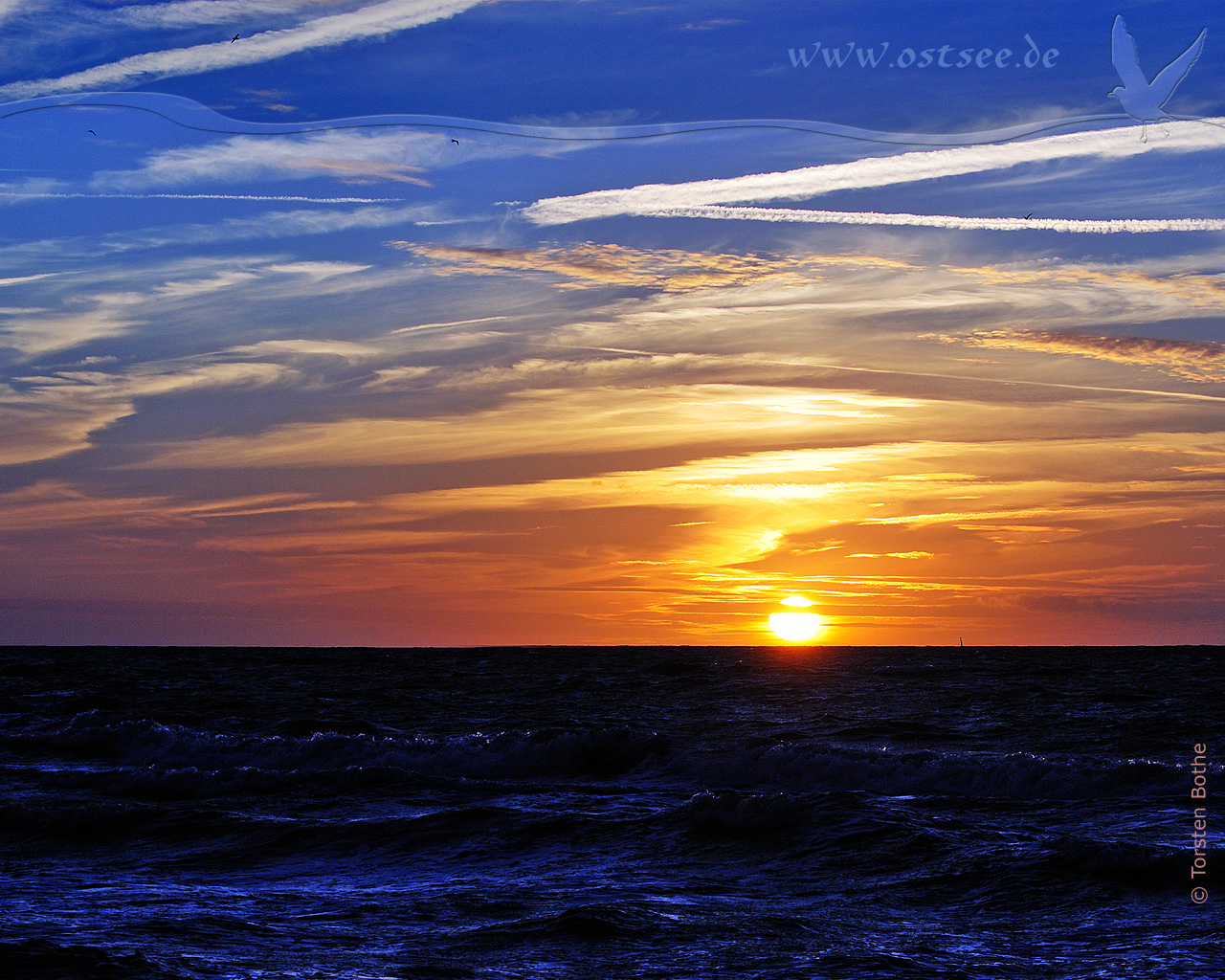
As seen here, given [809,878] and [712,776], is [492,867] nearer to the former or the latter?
[809,878]

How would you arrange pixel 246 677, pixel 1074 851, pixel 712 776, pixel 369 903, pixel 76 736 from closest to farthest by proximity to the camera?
pixel 369 903
pixel 1074 851
pixel 712 776
pixel 76 736
pixel 246 677

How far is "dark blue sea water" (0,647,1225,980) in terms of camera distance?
11.0 meters

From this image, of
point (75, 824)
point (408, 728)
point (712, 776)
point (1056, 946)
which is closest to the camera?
point (1056, 946)

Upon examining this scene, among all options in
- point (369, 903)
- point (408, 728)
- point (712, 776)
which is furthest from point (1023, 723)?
point (369, 903)

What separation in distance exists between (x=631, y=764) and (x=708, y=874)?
431 inches

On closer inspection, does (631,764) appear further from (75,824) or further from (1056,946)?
(1056,946)

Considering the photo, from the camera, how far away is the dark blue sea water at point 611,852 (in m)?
11.0

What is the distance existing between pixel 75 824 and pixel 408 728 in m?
17.3

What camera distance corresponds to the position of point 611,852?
16297 mm

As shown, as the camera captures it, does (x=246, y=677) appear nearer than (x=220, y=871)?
No

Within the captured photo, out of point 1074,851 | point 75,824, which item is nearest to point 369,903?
point 75,824

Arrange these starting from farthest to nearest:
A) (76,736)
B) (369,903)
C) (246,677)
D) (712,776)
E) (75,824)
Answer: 1. (246,677)
2. (76,736)
3. (712,776)
4. (75,824)
5. (369,903)

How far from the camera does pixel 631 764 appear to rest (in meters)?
25.6

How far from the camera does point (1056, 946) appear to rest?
1122 cm
